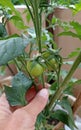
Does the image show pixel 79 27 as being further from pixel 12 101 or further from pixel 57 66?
pixel 12 101

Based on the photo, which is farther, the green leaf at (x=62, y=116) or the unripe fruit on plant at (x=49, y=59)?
the green leaf at (x=62, y=116)

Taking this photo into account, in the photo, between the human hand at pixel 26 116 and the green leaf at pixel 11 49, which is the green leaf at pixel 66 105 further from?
the green leaf at pixel 11 49

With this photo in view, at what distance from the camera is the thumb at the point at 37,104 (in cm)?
40

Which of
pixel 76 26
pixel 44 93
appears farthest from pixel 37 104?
pixel 76 26

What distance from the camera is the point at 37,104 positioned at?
40 centimetres

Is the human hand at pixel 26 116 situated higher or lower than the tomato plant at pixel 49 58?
lower

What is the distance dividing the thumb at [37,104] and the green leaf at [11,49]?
15 cm

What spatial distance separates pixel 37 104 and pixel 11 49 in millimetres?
154

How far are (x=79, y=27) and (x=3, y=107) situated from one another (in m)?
0.22

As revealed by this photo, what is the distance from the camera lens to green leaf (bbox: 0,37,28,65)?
0.27 meters

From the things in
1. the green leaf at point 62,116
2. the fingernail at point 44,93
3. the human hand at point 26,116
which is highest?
the fingernail at point 44,93

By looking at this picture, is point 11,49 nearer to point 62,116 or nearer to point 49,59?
point 49,59

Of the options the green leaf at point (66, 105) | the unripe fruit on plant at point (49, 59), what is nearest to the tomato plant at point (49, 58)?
the unripe fruit on plant at point (49, 59)

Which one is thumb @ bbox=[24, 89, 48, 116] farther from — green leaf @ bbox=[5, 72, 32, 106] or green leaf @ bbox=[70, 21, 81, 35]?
Answer: green leaf @ bbox=[70, 21, 81, 35]
